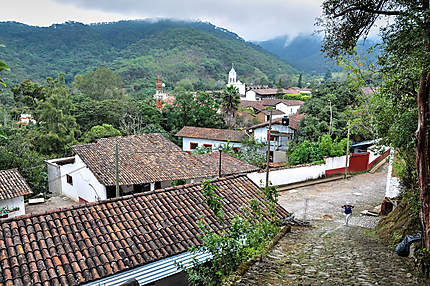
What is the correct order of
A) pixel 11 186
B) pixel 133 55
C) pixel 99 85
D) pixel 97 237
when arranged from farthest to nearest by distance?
pixel 133 55 → pixel 99 85 → pixel 11 186 → pixel 97 237

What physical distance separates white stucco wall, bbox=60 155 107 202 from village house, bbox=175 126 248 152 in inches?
572

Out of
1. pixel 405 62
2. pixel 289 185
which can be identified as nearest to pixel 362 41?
pixel 405 62

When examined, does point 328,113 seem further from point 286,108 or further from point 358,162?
point 286,108

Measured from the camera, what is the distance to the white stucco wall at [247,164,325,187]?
64.3 feet

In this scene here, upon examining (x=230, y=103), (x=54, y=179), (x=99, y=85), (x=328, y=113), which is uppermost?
(x=99, y=85)

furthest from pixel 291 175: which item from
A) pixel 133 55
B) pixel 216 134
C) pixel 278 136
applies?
pixel 133 55

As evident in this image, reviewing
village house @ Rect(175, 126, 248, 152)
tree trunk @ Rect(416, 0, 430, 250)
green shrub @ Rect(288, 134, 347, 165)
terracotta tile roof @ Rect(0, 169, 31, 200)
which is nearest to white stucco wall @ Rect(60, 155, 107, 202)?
terracotta tile roof @ Rect(0, 169, 31, 200)

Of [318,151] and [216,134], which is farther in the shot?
[216,134]

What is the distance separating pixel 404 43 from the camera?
532 centimetres

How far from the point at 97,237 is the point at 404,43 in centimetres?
658

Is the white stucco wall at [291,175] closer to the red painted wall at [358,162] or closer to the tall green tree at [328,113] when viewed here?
the red painted wall at [358,162]

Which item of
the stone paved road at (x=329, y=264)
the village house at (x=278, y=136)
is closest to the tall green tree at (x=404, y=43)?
the stone paved road at (x=329, y=264)

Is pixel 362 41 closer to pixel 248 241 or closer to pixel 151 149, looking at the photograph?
pixel 248 241

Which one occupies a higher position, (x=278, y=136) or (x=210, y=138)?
(x=278, y=136)
